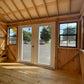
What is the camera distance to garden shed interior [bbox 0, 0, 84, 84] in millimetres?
2418

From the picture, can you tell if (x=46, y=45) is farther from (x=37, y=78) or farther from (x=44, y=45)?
(x=37, y=78)

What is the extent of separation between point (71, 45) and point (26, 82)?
223 cm

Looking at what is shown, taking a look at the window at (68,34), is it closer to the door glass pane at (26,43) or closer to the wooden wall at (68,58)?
the wooden wall at (68,58)

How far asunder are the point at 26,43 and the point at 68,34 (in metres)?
2.34

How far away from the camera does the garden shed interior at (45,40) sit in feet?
7.93

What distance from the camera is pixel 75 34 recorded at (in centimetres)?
275

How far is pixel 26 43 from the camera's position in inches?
151

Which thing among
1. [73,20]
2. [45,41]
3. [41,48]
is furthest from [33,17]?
[73,20]

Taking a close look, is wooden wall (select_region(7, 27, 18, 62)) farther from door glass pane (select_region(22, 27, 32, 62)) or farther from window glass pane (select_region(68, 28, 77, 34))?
window glass pane (select_region(68, 28, 77, 34))

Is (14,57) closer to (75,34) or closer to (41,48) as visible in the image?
(41,48)

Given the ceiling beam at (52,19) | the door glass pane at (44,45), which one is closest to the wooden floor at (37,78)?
the door glass pane at (44,45)

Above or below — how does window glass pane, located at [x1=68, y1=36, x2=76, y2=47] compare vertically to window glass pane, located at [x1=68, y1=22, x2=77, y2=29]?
below

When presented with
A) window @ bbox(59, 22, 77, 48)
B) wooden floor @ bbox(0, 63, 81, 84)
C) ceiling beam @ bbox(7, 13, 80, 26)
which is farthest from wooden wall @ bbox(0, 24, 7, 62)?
window @ bbox(59, 22, 77, 48)

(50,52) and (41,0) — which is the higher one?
(41,0)
